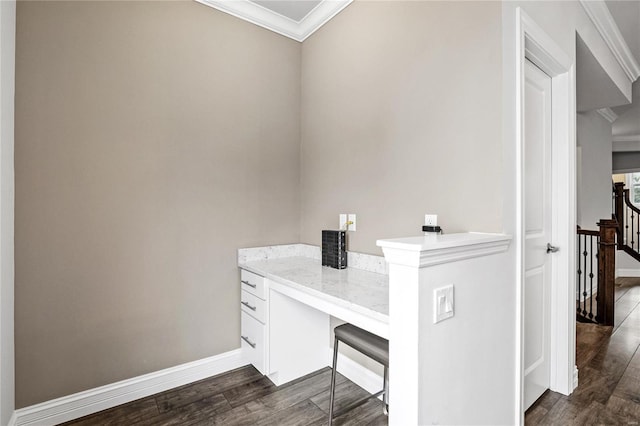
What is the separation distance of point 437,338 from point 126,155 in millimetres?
2112

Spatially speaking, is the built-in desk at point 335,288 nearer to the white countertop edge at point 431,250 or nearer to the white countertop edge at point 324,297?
the white countertop edge at point 324,297

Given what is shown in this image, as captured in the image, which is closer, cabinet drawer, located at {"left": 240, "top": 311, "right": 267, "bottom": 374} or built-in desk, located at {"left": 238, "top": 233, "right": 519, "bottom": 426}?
built-in desk, located at {"left": 238, "top": 233, "right": 519, "bottom": 426}

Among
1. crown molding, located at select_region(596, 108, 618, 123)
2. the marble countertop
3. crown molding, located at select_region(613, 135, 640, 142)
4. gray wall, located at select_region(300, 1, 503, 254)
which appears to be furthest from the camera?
crown molding, located at select_region(613, 135, 640, 142)

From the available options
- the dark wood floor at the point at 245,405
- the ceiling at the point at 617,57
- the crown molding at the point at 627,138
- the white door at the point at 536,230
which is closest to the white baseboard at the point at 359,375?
the dark wood floor at the point at 245,405

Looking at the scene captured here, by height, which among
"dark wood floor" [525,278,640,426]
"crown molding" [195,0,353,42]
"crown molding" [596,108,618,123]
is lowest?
"dark wood floor" [525,278,640,426]

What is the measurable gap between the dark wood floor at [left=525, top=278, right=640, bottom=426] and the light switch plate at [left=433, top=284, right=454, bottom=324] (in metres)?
1.19

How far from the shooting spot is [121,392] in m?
2.03

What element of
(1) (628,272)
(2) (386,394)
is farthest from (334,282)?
(1) (628,272)

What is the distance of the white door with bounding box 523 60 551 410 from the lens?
190cm

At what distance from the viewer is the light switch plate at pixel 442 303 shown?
118cm

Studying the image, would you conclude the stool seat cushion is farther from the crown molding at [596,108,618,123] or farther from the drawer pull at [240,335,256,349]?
the crown molding at [596,108,618,123]

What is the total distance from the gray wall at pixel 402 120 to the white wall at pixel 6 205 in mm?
Answer: 1918

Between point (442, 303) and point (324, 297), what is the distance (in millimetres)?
657

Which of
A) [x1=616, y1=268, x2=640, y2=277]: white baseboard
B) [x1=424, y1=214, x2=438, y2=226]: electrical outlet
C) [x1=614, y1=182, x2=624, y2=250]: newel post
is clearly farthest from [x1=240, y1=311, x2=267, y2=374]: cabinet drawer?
[x1=614, y1=182, x2=624, y2=250]: newel post
